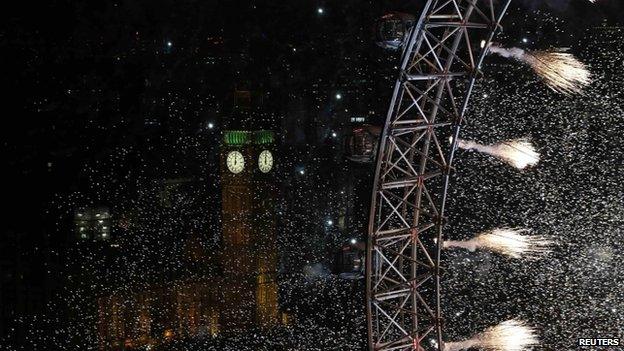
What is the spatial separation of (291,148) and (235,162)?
2365 millimetres

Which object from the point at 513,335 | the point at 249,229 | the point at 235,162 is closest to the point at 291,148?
the point at 235,162

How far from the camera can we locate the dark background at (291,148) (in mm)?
14008

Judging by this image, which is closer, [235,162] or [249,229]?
[235,162]

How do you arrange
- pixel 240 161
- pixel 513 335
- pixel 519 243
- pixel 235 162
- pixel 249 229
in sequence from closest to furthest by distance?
1. pixel 513 335
2. pixel 519 243
3. pixel 235 162
4. pixel 240 161
5. pixel 249 229

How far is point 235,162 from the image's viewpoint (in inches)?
1019

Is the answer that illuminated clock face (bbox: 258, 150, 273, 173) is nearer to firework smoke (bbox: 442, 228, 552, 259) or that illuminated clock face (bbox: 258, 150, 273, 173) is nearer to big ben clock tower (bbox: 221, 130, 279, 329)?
big ben clock tower (bbox: 221, 130, 279, 329)

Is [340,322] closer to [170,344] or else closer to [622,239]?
[170,344]

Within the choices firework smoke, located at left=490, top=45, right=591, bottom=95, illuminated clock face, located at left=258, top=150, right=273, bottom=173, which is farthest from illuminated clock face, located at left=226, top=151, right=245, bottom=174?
firework smoke, located at left=490, top=45, right=591, bottom=95

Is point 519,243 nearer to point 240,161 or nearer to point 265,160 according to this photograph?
point 265,160

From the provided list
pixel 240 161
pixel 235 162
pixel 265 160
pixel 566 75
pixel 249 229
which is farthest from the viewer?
pixel 249 229

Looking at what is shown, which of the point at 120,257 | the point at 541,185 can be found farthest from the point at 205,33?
the point at 541,185

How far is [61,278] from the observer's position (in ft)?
59.4

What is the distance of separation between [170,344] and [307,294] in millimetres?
4727

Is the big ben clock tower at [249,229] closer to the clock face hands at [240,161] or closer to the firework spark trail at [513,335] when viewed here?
the clock face hands at [240,161]
